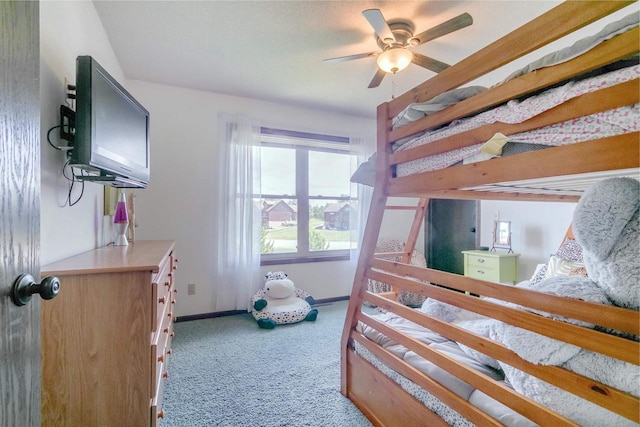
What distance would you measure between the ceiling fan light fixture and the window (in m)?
1.67

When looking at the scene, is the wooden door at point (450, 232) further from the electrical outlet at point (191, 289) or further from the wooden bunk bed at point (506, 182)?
the electrical outlet at point (191, 289)

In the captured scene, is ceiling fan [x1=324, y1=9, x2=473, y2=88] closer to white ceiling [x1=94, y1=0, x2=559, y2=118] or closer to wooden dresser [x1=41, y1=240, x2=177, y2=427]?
white ceiling [x1=94, y1=0, x2=559, y2=118]

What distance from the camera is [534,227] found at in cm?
311

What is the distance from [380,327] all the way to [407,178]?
76 centimetres

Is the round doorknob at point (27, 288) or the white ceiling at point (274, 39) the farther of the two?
the white ceiling at point (274, 39)

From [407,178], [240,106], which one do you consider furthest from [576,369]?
[240,106]

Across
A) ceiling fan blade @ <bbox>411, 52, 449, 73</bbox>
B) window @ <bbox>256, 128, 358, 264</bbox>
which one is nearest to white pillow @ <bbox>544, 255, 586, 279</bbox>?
ceiling fan blade @ <bbox>411, 52, 449, 73</bbox>

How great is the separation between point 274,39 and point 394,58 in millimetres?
903

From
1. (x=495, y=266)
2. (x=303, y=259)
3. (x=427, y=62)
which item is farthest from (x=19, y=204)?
(x=495, y=266)

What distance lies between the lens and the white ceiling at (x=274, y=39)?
5.95ft

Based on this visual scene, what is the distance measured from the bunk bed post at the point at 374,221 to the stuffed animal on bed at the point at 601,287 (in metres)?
0.79

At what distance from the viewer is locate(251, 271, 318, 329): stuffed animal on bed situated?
289 cm

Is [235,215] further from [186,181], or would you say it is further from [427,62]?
[427,62]

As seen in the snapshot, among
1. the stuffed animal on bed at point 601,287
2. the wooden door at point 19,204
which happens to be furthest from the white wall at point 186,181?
the stuffed animal on bed at point 601,287
